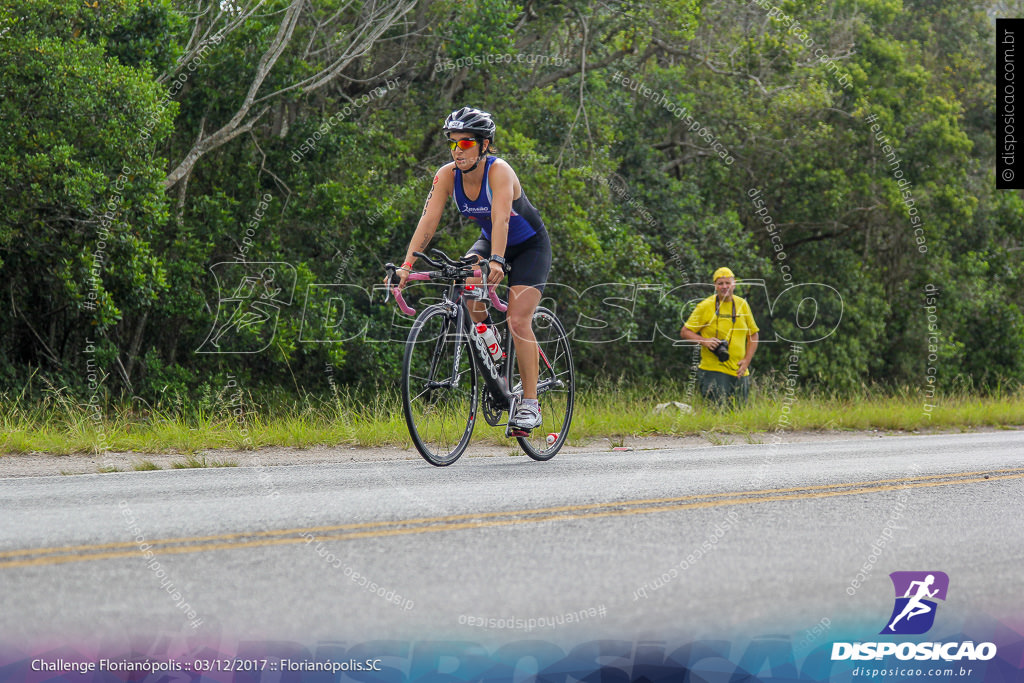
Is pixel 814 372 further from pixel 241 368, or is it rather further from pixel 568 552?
pixel 568 552

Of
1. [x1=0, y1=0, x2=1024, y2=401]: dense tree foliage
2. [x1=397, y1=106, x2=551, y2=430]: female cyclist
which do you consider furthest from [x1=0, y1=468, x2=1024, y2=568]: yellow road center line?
[x1=0, y1=0, x2=1024, y2=401]: dense tree foliage

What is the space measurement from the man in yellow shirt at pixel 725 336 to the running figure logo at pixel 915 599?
8.21 meters

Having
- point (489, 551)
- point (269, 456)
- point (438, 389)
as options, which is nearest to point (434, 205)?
point (438, 389)

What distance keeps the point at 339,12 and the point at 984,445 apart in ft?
37.3

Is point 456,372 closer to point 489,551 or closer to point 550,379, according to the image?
point 550,379

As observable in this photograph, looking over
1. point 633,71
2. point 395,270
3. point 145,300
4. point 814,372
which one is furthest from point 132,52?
point 814,372

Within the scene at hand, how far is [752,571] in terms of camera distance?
3.89 m

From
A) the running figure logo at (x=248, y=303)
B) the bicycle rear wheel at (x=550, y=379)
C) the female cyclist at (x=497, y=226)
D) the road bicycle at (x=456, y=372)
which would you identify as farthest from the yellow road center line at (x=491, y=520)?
the running figure logo at (x=248, y=303)

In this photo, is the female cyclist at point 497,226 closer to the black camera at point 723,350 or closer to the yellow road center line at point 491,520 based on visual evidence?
the yellow road center line at point 491,520

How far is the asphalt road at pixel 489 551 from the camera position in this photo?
3248mm

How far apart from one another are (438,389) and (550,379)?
119 centimetres

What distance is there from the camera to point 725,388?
1226cm

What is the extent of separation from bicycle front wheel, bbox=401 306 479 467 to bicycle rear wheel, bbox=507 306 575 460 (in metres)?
0.47

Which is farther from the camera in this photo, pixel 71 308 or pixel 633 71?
pixel 633 71
